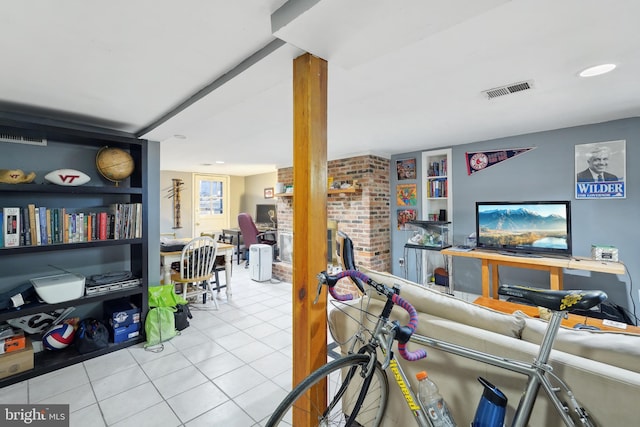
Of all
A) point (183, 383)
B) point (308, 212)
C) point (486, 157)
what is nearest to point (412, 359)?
point (308, 212)

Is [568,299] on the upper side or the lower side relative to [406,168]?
lower

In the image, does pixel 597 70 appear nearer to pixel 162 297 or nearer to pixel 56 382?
pixel 162 297

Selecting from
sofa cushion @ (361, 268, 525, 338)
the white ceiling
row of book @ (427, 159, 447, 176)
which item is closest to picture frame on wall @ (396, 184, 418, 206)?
row of book @ (427, 159, 447, 176)

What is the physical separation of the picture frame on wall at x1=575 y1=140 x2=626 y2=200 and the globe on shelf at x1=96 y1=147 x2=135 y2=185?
458 centimetres

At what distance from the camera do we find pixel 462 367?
1174mm

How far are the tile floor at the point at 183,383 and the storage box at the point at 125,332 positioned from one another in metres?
0.12

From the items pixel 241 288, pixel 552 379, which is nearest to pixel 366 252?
pixel 241 288

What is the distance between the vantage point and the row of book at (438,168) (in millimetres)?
3930

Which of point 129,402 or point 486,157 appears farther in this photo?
point 486,157

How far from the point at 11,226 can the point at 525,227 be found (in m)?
4.70

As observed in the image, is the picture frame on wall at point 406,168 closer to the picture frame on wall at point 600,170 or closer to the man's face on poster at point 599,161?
the picture frame on wall at point 600,170

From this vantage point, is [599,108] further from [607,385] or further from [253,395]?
[253,395]

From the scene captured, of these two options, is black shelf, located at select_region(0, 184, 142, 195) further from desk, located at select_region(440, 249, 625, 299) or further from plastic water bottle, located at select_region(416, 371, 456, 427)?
desk, located at select_region(440, 249, 625, 299)

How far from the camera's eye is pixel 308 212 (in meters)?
1.28
